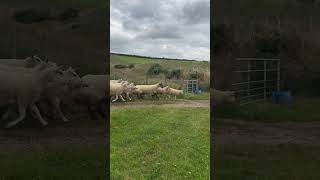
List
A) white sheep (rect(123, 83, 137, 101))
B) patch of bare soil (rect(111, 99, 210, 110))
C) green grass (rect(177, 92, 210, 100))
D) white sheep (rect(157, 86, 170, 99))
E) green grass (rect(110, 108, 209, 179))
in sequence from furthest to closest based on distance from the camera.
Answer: green grass (rect(177, 92, 210, 100)) → white sheep (rect(157, 86, 170, 99)) → white sheep (rect(123, 83, 137, 101)) → patch of bare soil (rect(111, 99, 210, 110)) → green grass (rect(110, 108, 209, 179))

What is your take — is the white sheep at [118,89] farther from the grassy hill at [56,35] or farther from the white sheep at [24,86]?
the grassy hill at [56,35]

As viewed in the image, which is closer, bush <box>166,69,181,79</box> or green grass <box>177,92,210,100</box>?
green grass <box>177,92,210,100</box>

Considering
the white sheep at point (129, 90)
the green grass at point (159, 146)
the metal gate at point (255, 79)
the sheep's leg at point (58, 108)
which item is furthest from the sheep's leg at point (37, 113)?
the white sheep at point (129, 90)

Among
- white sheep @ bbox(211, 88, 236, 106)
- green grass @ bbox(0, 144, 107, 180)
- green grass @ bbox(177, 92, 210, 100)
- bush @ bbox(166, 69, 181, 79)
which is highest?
bush @ bbox(166, 69, 181, 79)

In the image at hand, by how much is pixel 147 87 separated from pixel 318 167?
12486 millimetres

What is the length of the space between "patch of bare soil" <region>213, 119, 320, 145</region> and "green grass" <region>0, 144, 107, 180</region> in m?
1.16

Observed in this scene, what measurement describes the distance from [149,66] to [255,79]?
17.8m

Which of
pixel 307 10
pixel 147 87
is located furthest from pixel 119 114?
pixel 307 10

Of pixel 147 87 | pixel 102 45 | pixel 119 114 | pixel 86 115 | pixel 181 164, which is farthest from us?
pixel 147 87

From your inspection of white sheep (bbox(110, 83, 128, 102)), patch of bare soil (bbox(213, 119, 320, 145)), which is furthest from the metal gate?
white sheep (bbox(110, 83, 128, 102))

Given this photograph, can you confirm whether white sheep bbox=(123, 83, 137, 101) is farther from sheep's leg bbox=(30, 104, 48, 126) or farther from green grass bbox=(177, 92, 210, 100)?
sheep's leg bbox=(30, 104, 48, 126)

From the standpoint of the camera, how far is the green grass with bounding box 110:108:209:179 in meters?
5.75

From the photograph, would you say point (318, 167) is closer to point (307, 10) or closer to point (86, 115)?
point (307, 10)

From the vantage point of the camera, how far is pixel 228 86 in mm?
4551
